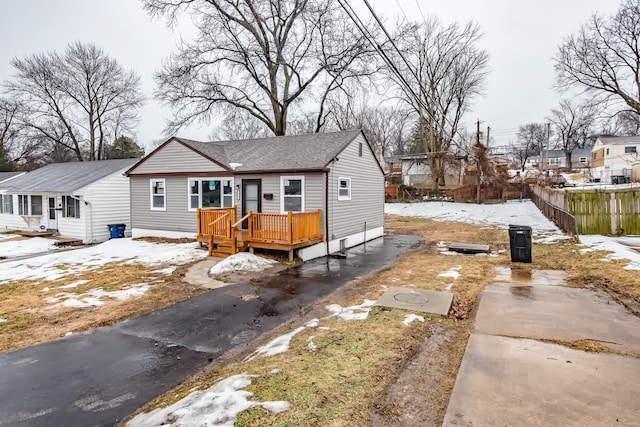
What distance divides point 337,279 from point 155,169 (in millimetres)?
9845

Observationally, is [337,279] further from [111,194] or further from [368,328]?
[111,194]

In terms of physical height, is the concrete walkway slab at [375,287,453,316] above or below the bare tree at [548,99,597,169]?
below

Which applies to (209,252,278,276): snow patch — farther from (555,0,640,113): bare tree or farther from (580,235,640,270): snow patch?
(555,0,640,113): bare tree

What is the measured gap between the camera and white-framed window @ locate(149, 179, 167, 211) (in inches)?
559

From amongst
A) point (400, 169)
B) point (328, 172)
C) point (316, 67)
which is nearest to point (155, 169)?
point (328, 172)

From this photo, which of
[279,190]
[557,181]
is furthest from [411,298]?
[557,181]

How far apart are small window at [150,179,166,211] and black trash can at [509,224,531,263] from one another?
495 inches

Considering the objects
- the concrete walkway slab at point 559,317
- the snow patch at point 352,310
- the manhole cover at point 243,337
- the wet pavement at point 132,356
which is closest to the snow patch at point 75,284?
the wet pavement at point 132,356

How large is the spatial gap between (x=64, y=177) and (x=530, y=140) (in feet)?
261

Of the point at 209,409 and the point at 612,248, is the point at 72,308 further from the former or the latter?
the point at 612,248

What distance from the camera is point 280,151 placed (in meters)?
13.2

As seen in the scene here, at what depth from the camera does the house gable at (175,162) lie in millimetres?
13172

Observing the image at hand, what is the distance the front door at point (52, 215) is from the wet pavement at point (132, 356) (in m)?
14.0

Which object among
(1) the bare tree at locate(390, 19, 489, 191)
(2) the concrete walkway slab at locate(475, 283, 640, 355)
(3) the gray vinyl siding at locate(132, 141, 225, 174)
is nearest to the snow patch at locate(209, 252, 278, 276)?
(3) the gray vinyl siding at locate(132, 141, 225, 174)
